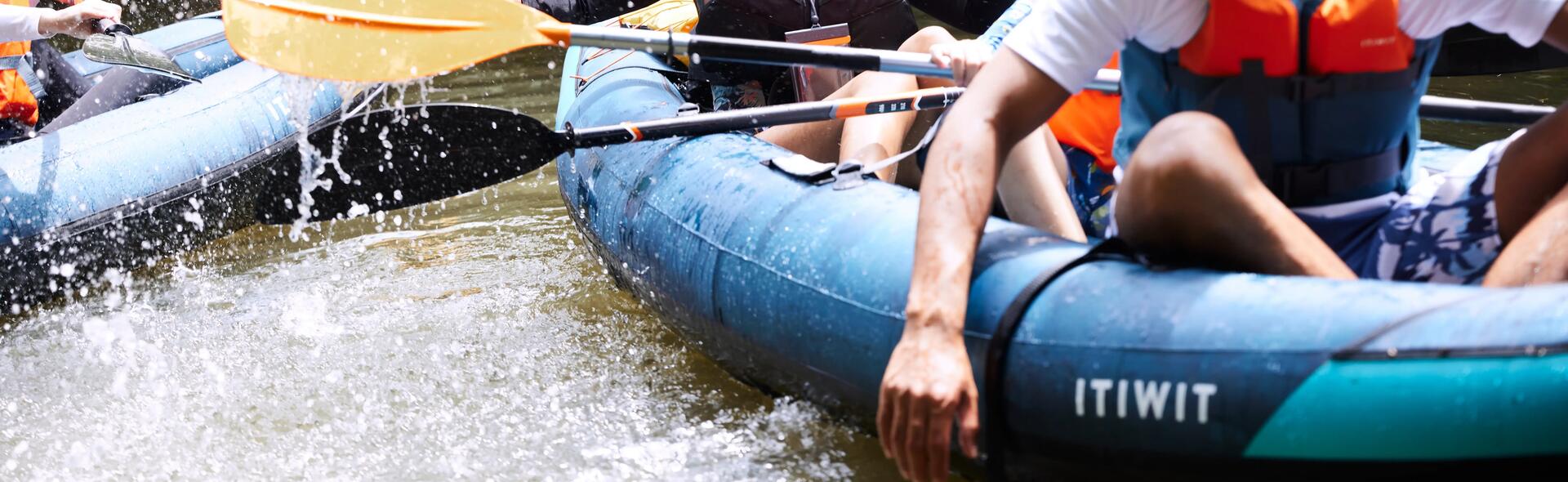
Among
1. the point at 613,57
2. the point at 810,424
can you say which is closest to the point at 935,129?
the point at 810,424

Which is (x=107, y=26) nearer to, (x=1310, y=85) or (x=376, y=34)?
(x=376, y=34)

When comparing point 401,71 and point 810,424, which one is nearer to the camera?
point 810,424

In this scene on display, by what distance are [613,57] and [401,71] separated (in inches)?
42.2

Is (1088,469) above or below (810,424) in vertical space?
above

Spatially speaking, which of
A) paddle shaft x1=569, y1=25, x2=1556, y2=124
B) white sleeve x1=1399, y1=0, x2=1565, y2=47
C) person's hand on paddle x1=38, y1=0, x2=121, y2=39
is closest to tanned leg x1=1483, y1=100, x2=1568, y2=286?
white sleeve x1=1399, y1=0, x2=1565, y2=47

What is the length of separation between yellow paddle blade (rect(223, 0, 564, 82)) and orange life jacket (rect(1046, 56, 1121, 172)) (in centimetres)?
112

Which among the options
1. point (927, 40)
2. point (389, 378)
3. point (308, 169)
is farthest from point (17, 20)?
point (927, 40)

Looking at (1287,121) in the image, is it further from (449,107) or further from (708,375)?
(449,107)

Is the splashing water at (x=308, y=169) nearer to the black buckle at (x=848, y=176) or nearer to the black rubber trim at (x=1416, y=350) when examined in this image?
the black buckle at (x=848, y=176)

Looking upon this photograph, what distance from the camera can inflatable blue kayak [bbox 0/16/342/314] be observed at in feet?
11.0

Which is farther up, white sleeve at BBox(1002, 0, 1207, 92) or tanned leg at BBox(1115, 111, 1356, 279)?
white sleeve at BBox(1002, 0, 1207, 92)

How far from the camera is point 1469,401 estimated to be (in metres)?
1.33

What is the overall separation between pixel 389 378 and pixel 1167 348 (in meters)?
1.79

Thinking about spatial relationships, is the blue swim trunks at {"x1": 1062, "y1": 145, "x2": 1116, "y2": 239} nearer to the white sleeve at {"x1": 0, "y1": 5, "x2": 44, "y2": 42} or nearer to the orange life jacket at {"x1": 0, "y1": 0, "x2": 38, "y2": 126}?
the white sleeve at {"x1": 0, "y1": 5, "x2": 44, "y2": 42}
